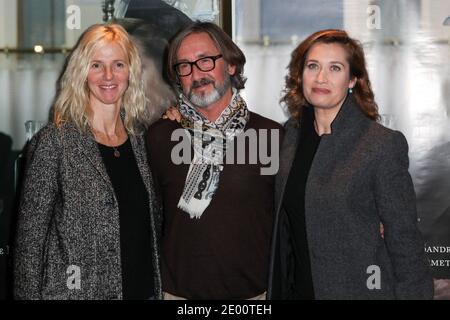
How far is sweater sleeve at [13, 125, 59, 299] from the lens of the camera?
7.70ft

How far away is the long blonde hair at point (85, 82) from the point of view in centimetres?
254

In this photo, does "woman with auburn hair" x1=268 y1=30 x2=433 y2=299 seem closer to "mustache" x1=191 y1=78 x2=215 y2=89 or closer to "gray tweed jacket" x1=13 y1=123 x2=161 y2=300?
"mustache" x1=191 y1=78 x2=215 y2=89

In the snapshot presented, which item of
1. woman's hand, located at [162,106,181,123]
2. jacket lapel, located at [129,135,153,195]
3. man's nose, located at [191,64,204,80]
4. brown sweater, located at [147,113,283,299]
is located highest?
man's nose, located at [191,64,204,80]

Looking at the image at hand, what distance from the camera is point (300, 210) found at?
2.41 metres

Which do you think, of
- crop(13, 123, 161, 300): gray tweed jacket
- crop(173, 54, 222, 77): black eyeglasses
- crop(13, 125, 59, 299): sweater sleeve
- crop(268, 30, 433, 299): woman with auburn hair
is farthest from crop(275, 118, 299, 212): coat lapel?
crop(13, 125, 59, 299): sweater sleeve

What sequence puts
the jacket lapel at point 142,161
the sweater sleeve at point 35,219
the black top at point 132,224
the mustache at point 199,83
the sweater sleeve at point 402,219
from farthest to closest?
the mustache at point 199,83
the jacket lapel at point 142,161
the black top at point 132,224
the sweater sleeve at point 35,219
the sweater sleeve at point 402,219

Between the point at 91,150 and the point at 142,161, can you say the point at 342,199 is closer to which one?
the point at 142,161

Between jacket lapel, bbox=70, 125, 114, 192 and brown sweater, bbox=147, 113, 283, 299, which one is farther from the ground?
jacket lapel, bbox=70, 125, 114, 192

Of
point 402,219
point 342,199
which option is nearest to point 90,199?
point 342,199

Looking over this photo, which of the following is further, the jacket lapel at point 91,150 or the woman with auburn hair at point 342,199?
the jacket lapel at point 91,150

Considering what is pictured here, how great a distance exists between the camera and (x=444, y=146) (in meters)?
3.55

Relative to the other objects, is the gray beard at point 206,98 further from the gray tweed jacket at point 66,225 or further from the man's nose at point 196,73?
the gray tweed jacket at point 66,225

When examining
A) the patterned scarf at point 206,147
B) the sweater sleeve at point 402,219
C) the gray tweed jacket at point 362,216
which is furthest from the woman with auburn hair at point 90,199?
the sweater sleeve at point 402,219
